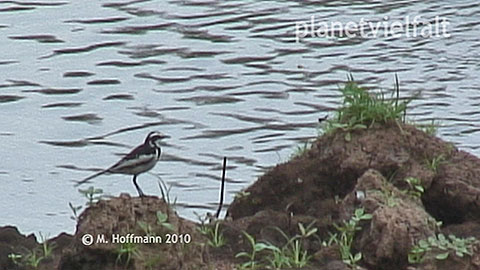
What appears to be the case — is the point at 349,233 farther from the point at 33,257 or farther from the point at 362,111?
the point at 33,257

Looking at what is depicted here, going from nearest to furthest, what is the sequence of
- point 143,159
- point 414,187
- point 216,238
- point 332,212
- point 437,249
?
point 437,249
point 216,238
point 414,187
point 332,212
point 143,159

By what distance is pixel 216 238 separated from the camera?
5012 mm

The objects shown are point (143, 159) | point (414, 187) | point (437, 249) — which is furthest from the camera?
point (143, 159)

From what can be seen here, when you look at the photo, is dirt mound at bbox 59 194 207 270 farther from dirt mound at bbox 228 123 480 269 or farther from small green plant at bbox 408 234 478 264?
small green plant at bbox 408 234 478 264

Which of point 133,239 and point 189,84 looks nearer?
point 133,239

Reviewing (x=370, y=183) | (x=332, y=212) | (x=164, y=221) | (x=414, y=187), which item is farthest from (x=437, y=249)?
(x=164, y=221)

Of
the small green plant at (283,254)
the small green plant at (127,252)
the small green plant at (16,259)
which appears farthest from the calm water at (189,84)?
the small green plant at (127,252)

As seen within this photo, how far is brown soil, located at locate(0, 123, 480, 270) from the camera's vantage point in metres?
4.55

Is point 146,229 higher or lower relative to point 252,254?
higher

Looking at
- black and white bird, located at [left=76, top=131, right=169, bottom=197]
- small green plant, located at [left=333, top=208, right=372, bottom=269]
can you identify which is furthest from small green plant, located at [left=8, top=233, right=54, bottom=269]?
small green plant, located at [left=333, top=208, right=372, bottom=269]

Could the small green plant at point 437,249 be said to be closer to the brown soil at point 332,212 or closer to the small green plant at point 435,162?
the brown soil at point 332,212

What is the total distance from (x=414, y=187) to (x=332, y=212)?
34 cm

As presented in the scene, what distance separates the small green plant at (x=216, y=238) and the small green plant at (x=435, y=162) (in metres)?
0.91

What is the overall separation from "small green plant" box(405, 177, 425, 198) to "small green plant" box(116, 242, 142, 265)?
117 cm
